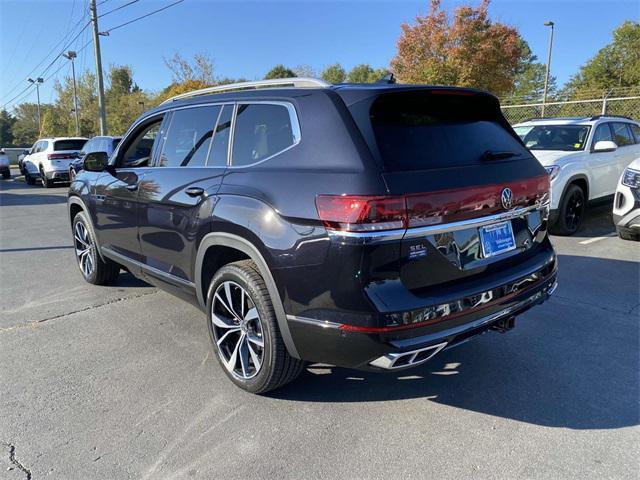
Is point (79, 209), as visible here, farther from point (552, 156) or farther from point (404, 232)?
point (552, 156)

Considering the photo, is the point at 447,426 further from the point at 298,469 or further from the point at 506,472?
the point at 298,469

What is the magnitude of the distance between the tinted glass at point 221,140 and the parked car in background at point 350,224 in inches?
0.5

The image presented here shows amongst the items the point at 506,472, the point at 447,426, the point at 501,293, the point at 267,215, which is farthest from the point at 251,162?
the point at 506,472

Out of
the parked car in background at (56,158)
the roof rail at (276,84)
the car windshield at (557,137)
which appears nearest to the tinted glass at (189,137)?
the roof rail at (276,84)

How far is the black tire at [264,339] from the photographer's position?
8.99 ft

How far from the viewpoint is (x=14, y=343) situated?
154 inches

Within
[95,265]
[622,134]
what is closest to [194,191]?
[95,265]

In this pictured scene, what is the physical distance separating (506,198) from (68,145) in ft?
61.4

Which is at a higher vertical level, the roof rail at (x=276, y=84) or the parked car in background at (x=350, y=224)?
the roof rail at (x=276, y=84)

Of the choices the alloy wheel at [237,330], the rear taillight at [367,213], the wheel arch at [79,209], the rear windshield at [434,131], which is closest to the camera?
the rear taillight at [367,213]

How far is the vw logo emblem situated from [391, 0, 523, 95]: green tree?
2195cm

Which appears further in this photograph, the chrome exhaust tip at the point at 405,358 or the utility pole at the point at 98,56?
the utility pole at the point at 98,56

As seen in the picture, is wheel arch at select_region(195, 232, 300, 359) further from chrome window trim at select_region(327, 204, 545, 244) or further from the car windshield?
the car windshield

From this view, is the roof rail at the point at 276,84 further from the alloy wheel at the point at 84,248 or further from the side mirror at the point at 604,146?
the side mirror at the point at 604,146
